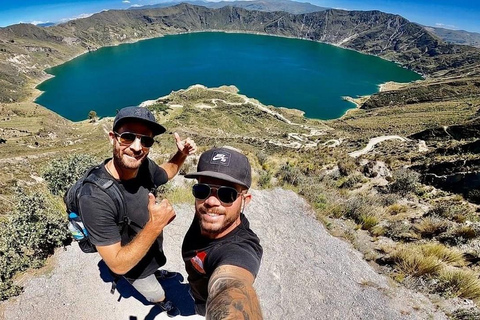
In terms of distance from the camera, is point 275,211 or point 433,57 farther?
point 433,57

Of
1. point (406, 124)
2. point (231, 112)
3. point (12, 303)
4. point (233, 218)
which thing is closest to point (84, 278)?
point (12, 303)

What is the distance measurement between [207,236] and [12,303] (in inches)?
178

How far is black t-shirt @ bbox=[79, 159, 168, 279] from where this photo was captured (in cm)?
259

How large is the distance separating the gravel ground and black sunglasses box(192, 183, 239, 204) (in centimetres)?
335

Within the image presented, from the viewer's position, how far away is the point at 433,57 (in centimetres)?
18838

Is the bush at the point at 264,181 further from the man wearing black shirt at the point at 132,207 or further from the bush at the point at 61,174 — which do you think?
the man wearing black shirt at the point at 132,207

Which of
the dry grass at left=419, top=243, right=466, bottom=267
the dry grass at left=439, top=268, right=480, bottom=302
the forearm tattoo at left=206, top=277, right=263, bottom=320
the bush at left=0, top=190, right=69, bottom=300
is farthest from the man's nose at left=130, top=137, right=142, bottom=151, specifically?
the dry grass at left=419, top=243, right=466, bottom=267

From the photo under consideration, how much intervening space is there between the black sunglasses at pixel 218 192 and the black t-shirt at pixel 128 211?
1.00m

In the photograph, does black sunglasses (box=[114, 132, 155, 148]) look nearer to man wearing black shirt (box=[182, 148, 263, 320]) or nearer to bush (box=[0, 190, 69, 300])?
man wearing black shirt (box=[182, 148, 263, 320])

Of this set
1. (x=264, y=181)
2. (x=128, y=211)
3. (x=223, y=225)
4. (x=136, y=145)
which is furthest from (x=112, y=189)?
(x=264, y=181)

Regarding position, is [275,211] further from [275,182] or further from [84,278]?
[84,278]

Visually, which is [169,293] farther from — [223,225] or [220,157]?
[220,157]

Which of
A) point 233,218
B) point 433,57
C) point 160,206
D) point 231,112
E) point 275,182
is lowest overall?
point 231,112

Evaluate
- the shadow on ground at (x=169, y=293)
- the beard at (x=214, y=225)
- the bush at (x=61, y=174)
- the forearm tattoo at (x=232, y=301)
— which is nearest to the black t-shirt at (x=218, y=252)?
the beard at (x=214, y=225)
